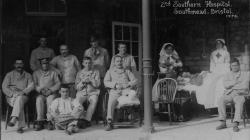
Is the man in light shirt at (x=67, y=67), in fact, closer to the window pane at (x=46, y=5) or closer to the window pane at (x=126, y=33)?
the window pane at (x=46, y=5)

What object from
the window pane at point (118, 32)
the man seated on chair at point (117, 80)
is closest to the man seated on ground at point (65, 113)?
the man seated on chair at point (117, 80)

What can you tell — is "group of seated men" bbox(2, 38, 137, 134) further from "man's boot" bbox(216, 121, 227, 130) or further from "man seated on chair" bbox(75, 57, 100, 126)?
"man's boot" bbox(216, 121, 227, 130)

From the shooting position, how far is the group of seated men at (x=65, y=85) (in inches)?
281

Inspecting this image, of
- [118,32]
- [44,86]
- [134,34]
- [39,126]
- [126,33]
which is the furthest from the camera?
[134,34]

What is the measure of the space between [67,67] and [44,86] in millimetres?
635

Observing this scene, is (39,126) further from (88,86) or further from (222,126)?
(222,126)

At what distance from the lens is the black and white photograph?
7008 millimetres

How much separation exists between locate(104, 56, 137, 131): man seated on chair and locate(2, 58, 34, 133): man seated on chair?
1.44 meters

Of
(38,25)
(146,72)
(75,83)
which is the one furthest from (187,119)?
(38,25)

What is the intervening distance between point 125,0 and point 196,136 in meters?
4.45

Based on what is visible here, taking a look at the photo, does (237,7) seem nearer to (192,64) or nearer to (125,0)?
(192,64)

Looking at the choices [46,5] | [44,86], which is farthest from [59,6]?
[44,86]

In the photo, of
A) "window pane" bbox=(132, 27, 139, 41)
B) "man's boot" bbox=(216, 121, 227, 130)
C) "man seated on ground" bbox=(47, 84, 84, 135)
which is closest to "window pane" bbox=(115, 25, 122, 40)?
"window pane" bbox=(132, 27, 139, 41)

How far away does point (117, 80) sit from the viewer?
7652mm
